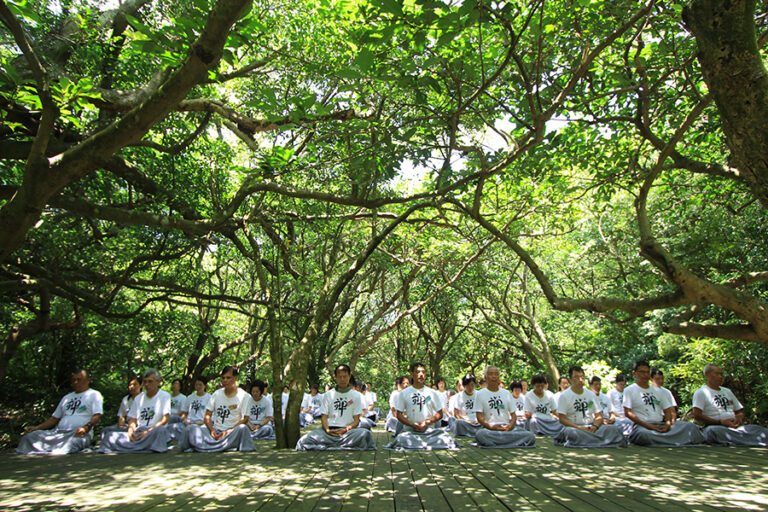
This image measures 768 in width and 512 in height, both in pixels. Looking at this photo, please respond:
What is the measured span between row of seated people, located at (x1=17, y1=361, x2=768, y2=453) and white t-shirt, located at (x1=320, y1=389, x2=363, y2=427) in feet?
0.05

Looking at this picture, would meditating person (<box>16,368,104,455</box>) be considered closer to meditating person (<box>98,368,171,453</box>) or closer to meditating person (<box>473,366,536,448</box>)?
meditating person (<box>98,368,171,453</box>)

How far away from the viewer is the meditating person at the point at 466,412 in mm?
9945

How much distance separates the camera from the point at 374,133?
17.0 feet

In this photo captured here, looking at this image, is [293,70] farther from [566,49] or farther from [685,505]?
[685,505]

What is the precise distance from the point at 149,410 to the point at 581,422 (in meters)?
7.15

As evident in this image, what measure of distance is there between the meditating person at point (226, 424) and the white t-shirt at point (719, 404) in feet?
23.7

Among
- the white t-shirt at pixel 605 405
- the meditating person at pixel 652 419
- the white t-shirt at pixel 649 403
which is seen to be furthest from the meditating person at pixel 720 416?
the white t-shirt at pixel 605 405

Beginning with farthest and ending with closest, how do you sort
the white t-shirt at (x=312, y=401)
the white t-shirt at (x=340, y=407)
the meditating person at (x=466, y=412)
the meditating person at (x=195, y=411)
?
the white t-shirt at (x=312, y=401), the meditating person at (x=466, y=412), the meditating person at (x=195, y=411), the white t-shirt at (x=340, y=407)

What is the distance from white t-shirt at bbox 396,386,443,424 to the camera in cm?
799

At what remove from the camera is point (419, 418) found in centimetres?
799

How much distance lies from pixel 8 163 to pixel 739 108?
8878 mm

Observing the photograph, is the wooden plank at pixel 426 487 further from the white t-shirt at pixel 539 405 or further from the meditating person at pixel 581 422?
the white t-shirt at pixel 539 405

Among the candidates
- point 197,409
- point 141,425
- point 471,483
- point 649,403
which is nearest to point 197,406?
point 197,409

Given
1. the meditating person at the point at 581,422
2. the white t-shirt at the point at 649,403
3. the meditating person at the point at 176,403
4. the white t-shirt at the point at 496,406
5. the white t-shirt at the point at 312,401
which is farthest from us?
the white t-shirt at the point at 312,401
